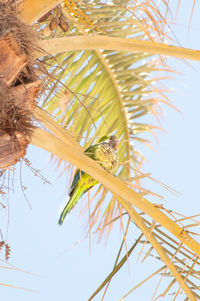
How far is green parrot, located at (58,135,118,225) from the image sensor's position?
8.52 ft

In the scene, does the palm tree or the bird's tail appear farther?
the bird's tail

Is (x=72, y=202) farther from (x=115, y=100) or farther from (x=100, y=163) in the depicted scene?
(x=115, y=100)

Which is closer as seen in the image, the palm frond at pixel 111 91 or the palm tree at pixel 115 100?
the palm tree at pixel 115 100

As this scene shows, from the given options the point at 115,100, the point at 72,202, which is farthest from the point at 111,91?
the point at 72,202

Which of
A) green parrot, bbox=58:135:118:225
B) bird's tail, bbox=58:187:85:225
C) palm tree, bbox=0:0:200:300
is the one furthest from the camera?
green parrot, bbox=58:135:118:225

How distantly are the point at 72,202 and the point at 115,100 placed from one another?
711mm

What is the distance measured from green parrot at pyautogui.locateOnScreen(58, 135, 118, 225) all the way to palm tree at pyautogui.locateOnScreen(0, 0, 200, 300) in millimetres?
92

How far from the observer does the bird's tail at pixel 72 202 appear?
2410mm

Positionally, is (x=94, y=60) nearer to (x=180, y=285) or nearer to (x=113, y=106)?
(x=113, y=106)

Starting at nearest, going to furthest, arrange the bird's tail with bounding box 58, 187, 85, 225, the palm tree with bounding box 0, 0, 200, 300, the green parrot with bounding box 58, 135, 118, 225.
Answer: the palm tree with bounding box 0, 0, 200, 300
the bird's tail with bounding box 58, 187, 85, 225
the green parrot with bounding box 58, 135, 118, 225

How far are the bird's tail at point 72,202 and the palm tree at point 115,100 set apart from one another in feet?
0.38

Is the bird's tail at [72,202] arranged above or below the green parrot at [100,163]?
below

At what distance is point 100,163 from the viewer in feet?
8.82

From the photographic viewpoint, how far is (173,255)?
1.65m
